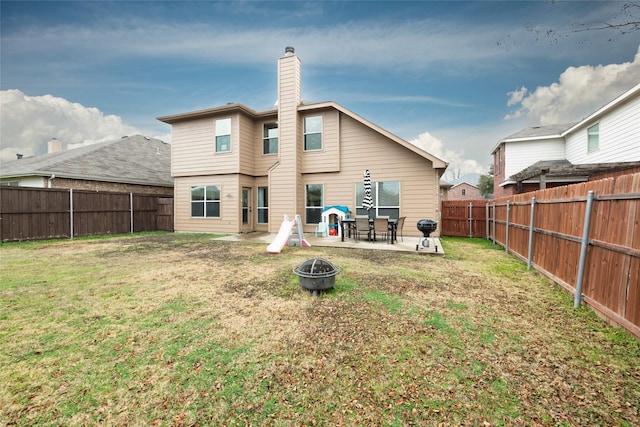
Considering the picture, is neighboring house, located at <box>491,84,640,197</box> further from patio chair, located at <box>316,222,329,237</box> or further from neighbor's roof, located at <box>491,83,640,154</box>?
patio chair, located at <box>316,222,329,237</box>

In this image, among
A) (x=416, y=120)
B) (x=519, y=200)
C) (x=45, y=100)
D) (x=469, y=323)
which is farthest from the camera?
(x=416, y=120)

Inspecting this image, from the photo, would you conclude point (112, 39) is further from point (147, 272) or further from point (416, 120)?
point (416, 120)

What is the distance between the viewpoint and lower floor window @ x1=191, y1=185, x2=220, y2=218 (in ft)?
43.4

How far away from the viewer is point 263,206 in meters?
13.6

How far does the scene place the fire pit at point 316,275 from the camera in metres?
4.08

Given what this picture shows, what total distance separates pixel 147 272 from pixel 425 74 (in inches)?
705

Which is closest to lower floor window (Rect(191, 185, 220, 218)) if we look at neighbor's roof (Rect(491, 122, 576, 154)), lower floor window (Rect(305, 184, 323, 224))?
lower floor window (Rect(305, 184, 323, 224))

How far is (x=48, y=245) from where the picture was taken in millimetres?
9398

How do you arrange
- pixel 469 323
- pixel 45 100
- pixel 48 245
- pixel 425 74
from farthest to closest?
1. pixel 45 100
2. pixel 425 74
3. pixel 48 245
4. pixel 469 323

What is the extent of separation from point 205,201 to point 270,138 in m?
4.71

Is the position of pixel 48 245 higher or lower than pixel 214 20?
lower

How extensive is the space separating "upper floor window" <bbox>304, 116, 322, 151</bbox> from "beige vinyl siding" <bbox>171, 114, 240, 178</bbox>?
10.8ft

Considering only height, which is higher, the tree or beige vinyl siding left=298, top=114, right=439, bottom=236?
the tree

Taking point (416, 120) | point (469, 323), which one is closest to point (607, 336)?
point (469, 323)
